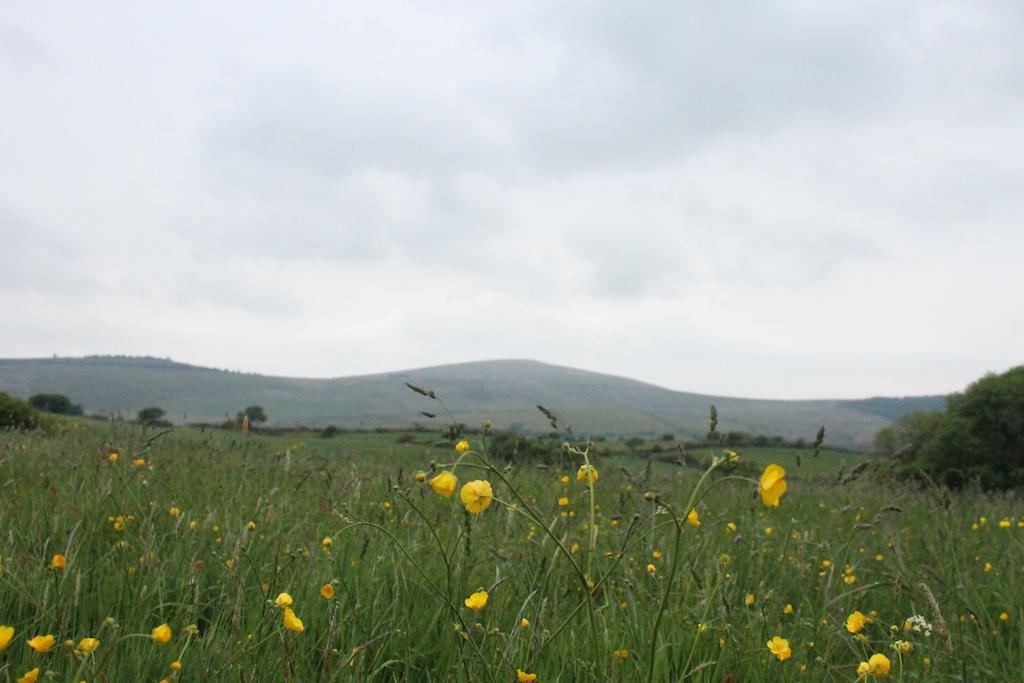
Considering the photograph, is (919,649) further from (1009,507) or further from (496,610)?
(1009,507)

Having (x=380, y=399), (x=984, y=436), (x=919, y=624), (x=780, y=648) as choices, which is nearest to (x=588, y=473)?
(x=780, y=648)

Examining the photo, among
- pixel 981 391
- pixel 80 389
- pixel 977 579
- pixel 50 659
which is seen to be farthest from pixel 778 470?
pixel 80 389

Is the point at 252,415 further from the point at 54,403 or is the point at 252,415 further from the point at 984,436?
the point at 54,403

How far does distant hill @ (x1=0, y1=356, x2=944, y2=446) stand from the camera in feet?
303

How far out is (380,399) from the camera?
11981 cm

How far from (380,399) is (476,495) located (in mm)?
120290

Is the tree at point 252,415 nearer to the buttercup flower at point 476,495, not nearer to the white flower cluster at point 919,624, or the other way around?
the buttercup flower at point 476,495

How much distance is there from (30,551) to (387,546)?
5.72 ft

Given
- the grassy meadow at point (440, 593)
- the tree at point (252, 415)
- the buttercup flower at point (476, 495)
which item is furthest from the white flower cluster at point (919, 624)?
the tree at point (252, 415)

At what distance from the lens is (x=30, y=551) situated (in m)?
3.54

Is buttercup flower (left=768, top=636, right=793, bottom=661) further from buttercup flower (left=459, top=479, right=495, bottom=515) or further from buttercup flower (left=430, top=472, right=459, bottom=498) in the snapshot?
buttercup flower (left=430, top=472, right=459, bottom=498)

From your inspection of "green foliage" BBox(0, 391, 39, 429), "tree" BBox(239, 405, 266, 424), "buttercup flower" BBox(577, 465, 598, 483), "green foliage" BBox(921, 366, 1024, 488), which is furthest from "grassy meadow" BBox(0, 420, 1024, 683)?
"green foliage" BBox(921, 366, 1024, 488)

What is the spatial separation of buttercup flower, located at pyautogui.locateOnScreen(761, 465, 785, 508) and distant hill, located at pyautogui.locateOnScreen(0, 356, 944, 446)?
7273 cm

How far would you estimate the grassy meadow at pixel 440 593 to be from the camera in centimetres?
241
